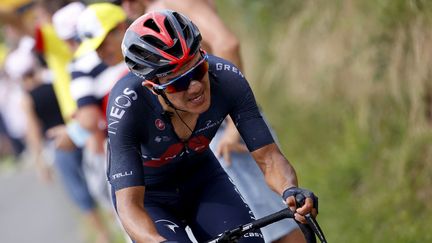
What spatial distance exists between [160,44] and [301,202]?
1068 mm

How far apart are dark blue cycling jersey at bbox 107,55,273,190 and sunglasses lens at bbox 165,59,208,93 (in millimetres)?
311

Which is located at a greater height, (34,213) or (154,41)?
(154,41)

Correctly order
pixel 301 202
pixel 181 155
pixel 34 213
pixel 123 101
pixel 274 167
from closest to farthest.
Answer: pixel 301 202
pixel 123 101
pixel 274 167
pixel 181 155
pixel 34 213

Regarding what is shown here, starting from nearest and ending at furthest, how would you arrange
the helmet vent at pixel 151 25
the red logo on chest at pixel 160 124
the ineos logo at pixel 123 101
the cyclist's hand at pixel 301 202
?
the cyclist's hand at pixel 301 202 < the helmet vent at pixel 151 25 < the ineos logo at pixel 123 101 < the red logo on chest at pixel 160 124

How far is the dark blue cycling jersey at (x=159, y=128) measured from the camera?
5.09 m

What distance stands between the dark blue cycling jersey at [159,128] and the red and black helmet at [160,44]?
0.25 meters

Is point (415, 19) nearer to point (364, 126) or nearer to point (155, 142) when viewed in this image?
point (364, 126)

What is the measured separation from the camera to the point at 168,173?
18.4 feet

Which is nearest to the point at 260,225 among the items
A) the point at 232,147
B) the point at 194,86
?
the point at 194,86

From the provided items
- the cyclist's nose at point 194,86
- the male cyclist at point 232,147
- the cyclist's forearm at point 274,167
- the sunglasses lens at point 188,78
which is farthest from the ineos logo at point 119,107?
the male cyclist at point 232,147

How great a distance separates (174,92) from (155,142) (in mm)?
447

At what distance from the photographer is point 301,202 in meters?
4.67

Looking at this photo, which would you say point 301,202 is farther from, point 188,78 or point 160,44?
point 160,44

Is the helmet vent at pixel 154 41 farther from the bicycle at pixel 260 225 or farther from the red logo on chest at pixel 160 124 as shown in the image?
the bicycle at pixel 260 225
